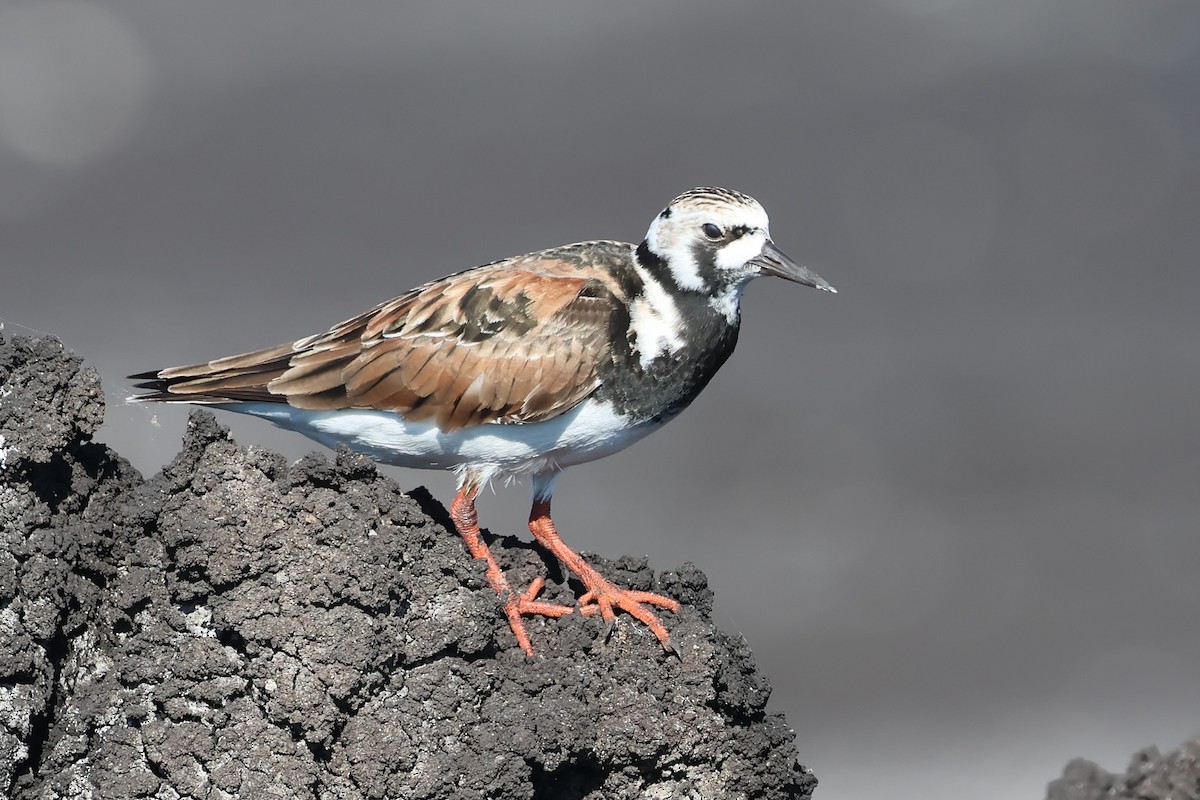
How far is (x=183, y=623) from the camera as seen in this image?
249 inches

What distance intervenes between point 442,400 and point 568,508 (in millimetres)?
10778

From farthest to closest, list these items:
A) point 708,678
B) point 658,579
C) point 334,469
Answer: point 658,579 → point 708,678 → point 334,469

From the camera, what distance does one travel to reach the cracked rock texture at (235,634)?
619 cm

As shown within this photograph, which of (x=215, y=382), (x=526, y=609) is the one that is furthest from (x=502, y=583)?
(x=215, y=382)

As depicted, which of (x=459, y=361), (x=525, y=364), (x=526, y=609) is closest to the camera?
(x=526, y=609)

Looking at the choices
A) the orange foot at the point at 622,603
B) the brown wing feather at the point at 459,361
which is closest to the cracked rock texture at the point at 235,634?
the orange foot at the point at 622,603

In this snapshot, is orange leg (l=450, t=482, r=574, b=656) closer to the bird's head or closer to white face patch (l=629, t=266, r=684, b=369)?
white face patch (l=629, t=266, r=684, b=369)

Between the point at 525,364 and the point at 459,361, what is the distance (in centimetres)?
35

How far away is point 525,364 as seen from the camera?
26.5ft

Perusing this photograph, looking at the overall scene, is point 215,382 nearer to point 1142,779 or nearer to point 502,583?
point 502,583

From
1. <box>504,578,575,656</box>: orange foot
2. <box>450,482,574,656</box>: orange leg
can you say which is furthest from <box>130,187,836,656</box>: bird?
<box>504,578,575,656</box>: orange foot

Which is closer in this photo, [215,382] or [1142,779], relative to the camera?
[1142,779]

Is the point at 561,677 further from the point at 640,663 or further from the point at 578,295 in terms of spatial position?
the point at 578,295

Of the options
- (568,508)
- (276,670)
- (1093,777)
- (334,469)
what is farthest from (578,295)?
(568,508)
